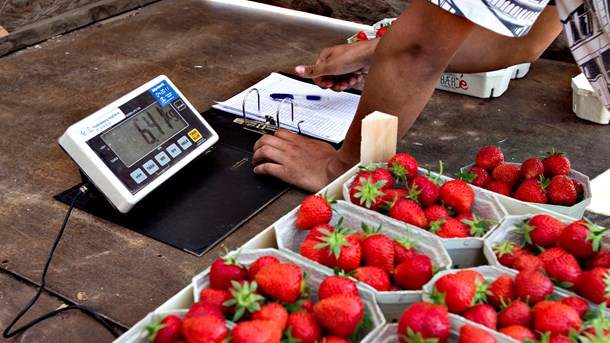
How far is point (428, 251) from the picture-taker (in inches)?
41.1

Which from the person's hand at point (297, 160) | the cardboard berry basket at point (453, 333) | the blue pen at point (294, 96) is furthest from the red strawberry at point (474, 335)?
the blue pen at point (294, 96)

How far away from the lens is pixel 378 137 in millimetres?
1237

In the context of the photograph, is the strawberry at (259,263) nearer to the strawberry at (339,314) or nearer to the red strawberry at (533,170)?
the strawberry at (339,314)

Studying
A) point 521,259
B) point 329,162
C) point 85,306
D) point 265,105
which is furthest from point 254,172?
point 521,259

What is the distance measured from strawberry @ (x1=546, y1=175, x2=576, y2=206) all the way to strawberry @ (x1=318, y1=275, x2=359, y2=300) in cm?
50

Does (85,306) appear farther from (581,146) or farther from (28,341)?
(581,146)

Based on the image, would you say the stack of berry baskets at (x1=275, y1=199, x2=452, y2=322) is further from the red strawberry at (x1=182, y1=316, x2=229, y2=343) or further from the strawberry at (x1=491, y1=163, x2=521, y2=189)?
the strawberry at (x1=491, y1=163, x2=521, y2=189)

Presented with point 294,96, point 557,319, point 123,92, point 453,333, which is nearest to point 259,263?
point 453,333

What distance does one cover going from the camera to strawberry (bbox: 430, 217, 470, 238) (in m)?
1.08

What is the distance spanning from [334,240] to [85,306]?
50cm

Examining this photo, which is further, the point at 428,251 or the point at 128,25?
the point at 128,25

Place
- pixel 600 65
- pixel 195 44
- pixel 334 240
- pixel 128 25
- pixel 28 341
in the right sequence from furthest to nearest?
pixel 128 25 < pixel 195 44 < pixel 600 65 < pixel 28 341 < pixel 334 240

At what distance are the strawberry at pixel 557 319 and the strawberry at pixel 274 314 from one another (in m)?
0.31

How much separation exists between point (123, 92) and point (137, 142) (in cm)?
59
